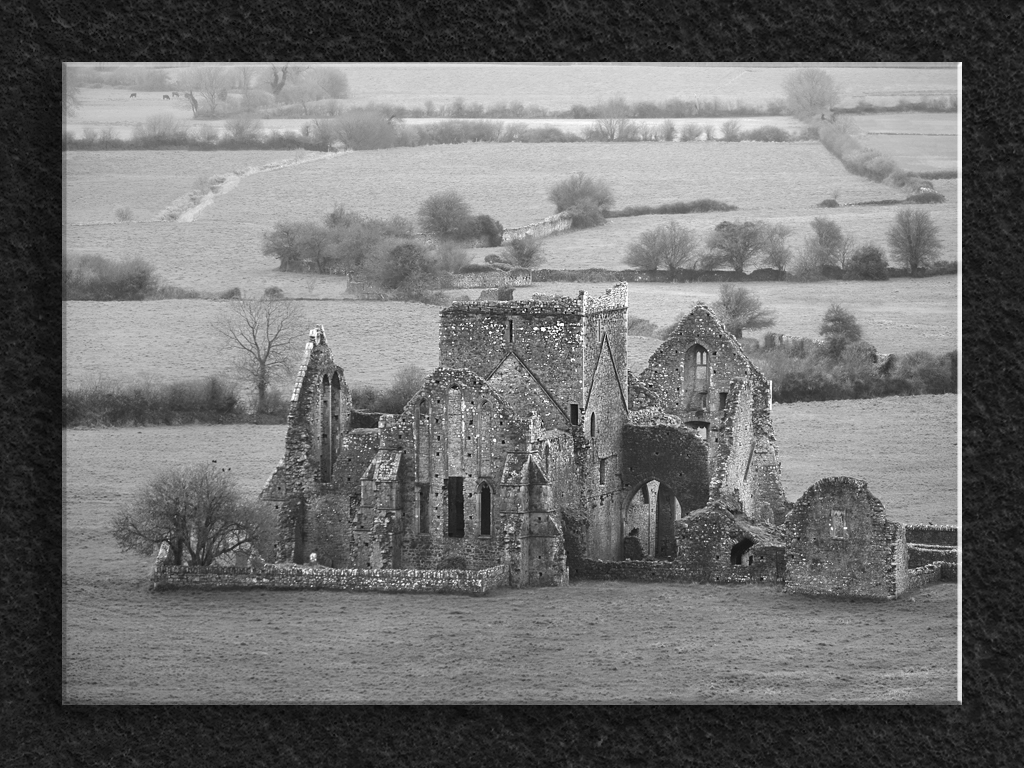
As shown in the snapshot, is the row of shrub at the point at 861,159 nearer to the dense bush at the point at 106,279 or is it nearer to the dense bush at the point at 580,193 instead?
the dense bush at the point at 580,193

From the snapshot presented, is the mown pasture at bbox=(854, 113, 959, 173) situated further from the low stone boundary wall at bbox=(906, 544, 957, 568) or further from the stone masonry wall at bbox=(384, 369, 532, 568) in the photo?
the stone masonry wall at bbox=(384, 369, 532, 568)

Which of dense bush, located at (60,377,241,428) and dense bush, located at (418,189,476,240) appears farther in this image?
dense bush, located at (418,189,476,240)

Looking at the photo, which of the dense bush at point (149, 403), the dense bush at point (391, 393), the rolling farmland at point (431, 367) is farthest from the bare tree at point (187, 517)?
the dense bush at point (391, 393)

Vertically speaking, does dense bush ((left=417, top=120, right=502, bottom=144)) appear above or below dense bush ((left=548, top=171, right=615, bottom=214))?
above

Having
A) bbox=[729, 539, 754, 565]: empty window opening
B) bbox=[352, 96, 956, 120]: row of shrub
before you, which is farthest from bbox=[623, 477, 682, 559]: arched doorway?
bbox=[352, 96, 956, 120]: row of shrub

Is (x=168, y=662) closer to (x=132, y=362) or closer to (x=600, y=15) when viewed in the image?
(x=132, y=362)

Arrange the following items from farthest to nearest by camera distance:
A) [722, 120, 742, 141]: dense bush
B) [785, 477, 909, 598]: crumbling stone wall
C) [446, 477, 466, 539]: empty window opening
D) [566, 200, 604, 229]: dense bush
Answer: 1. [566, 200, 604, 229]: dense bush
2. [446, 477, 466, 539]: empty window opening
3. [722, 120, 742, 141]: dense bush
4. [785, 477, 909, 598]: crumbling stone wall

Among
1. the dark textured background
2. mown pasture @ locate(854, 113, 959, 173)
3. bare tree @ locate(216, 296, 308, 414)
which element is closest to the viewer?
the dark textured background
